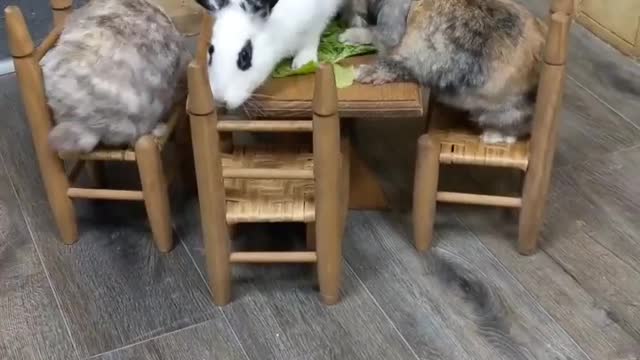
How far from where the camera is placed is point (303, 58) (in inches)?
64.6

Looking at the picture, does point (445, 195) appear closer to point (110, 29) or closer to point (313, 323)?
point (313, 323)

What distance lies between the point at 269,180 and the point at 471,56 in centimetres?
46

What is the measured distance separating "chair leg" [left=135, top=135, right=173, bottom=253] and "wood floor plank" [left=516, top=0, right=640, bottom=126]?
49.1 inches

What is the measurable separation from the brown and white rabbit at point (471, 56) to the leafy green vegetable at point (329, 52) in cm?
7

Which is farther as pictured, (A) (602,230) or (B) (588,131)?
(B) (588,131)

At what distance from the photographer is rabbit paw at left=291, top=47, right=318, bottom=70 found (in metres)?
1.64

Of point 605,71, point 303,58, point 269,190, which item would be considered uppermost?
point 303,58

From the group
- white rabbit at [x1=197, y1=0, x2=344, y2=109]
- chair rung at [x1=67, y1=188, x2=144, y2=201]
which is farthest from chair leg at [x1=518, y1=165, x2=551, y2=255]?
chair rung at [x1=67, y1=188, x2=144, y2=201]

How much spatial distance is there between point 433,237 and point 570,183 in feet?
1.30

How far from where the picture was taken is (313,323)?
1.63 meters

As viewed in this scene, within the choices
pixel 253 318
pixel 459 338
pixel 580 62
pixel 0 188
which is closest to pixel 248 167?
pixel 253 318

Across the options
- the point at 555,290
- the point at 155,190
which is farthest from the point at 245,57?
the point at 555,290

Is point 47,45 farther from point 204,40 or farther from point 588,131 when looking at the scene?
point 588,131

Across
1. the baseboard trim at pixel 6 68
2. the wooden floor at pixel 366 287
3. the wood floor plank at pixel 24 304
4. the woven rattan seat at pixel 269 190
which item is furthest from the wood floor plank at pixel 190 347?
the baseboard trim at pixel 6 68
